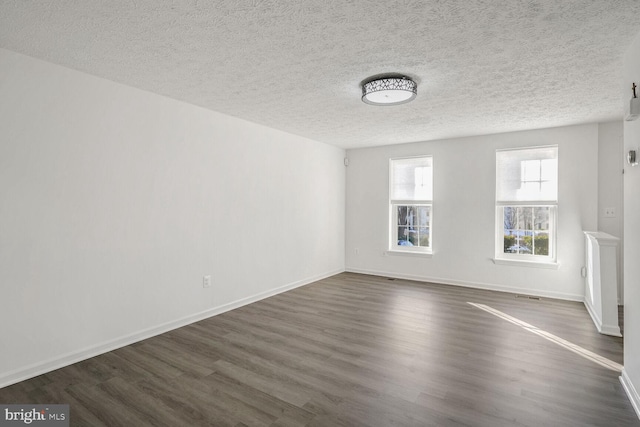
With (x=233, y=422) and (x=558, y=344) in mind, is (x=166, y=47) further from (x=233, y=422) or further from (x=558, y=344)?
(x=558, y=344)

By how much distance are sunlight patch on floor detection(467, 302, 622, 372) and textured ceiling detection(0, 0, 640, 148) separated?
2.44 metres

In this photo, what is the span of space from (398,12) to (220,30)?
114 centimetres

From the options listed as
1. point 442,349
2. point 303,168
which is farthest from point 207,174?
point 442,349

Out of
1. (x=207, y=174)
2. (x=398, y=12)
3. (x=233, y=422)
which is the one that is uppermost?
(x=398, y=12)

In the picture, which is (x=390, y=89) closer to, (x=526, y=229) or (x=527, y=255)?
(x=526, y=229)

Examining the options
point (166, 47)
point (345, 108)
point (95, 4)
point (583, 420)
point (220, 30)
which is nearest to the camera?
point (95, 4)

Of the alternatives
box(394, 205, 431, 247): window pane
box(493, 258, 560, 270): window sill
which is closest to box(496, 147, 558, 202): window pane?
box(493, 258, 560, 270): window sill

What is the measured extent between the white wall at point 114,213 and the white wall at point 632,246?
385 cm

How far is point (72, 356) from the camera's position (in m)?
2.88

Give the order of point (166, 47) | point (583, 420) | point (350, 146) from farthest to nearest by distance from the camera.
→ point (350, 146) < point (166, 47) < point (583, 420)

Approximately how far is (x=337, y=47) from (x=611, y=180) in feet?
14.4

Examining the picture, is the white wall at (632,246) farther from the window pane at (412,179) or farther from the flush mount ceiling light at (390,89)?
the window pane at (412,179)

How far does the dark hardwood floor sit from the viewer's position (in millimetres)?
2168

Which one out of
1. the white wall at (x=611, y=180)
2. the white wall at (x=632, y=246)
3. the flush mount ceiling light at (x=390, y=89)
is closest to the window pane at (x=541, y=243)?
the white wall at (x=611, y=180)
